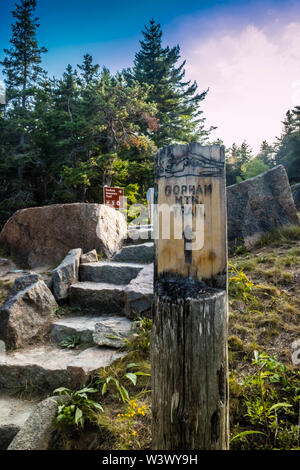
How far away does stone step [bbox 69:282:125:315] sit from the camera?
12.2 feet

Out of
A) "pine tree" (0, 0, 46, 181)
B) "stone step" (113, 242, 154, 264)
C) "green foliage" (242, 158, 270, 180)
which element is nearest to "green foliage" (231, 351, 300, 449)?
"stone step" (113, 242, 154, 264)

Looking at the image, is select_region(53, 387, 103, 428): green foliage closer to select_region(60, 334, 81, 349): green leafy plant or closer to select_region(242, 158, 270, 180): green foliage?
select_region(60, 334, 81, 349): green leafy plant

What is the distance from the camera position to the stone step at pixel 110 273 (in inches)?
166

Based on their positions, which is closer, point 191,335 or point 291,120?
point 191,335

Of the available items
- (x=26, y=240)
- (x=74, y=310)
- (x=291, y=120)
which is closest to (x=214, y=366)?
(x=74, y=310)

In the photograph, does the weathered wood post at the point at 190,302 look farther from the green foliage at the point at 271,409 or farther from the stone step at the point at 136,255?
the stone step at the point at 136,255

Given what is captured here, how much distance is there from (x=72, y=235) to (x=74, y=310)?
178 centimetres

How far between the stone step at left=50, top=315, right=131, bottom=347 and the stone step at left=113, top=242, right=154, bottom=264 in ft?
4.89

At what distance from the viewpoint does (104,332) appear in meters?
2.89

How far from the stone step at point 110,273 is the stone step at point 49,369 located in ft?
4.80

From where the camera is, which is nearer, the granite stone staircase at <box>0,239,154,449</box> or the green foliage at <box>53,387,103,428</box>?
the green foliage at <box>53,387,103,428</box>

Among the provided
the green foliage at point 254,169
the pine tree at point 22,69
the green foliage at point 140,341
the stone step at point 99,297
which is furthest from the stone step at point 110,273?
the green foliage at point 254,169
